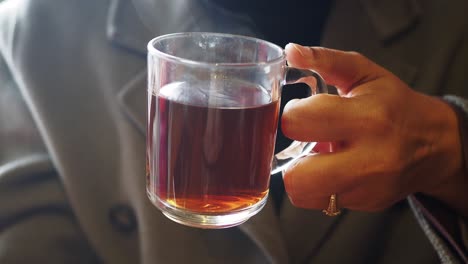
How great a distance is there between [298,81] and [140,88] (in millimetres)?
429

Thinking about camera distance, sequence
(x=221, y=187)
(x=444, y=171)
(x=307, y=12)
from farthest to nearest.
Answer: (x=307, y=12), (x=444, y=171), (x=221, y=187)

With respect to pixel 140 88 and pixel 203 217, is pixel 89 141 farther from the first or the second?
pixel 203 217

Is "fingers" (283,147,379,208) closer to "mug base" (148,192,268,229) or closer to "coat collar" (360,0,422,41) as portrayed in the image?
"mug base" (148,192,268,229)

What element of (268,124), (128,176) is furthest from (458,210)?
(128,176)

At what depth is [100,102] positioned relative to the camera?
103 cm

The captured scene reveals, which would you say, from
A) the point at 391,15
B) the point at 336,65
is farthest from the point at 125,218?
the point at 391,15

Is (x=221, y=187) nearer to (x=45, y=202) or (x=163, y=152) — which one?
(x=163, y=152)

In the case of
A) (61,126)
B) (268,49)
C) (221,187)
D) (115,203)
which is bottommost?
(115,203)

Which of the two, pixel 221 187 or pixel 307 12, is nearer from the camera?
pixel 221 187

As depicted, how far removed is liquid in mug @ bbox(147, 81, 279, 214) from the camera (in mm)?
603

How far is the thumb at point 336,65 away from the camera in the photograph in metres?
0.69

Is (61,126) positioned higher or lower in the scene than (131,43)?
lower

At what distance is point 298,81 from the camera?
68 cm

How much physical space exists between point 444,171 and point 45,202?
71cm
